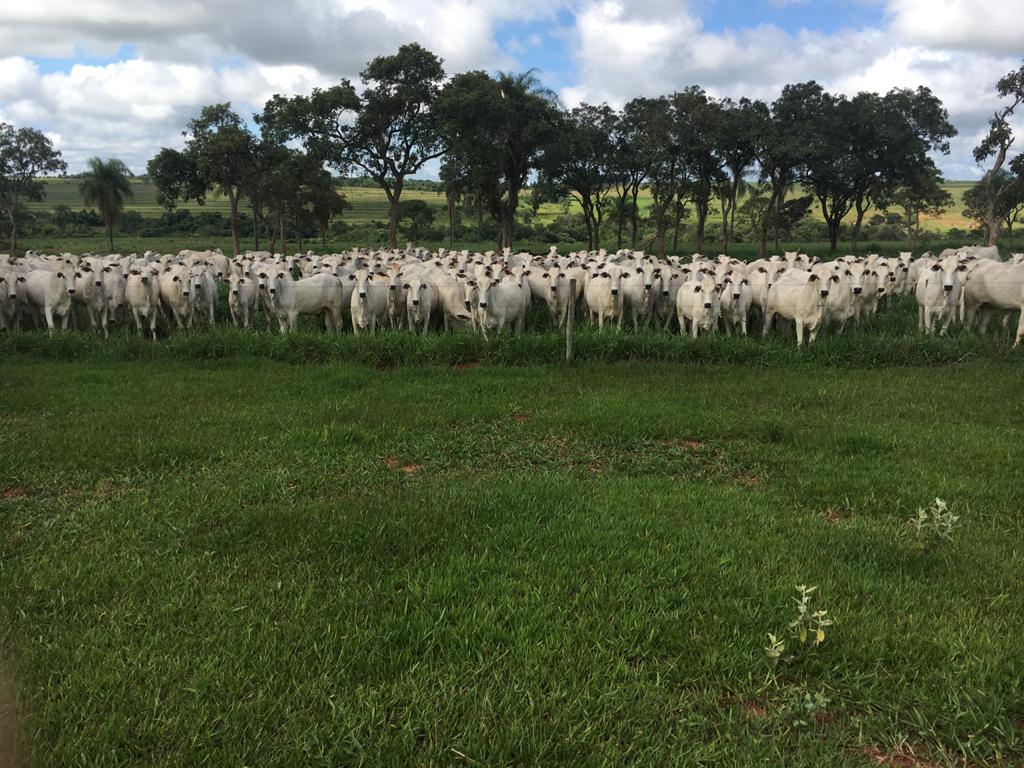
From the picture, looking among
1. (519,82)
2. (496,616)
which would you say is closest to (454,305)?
(496,616)

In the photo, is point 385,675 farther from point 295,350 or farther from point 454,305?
point 454,305

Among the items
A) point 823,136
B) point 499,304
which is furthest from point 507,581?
point 823,136

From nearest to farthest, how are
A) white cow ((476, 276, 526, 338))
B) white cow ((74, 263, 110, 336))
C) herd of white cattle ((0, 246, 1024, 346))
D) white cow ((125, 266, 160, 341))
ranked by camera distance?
white cow ((476, 276, 526, 338)) → herd of white cattle ((0, 246, 1024, 346)) → white cow ((125, 266, 160, 341)) → white cow ((74, 263, 110, 336))

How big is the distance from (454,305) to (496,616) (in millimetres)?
11563

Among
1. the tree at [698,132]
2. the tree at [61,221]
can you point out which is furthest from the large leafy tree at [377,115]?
the tree at [61,221]

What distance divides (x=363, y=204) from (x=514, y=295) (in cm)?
10824

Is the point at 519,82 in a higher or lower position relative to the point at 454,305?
higher

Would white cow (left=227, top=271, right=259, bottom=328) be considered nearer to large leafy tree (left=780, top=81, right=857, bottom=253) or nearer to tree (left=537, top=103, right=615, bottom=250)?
tree (left=537, top=103, right=615, bottom=250)

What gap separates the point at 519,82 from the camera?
34281 millimetres

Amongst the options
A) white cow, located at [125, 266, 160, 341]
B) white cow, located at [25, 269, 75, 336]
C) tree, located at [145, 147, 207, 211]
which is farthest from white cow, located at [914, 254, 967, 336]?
tree, located at [145, 147, 207, 211]

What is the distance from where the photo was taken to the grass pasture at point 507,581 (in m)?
3.04

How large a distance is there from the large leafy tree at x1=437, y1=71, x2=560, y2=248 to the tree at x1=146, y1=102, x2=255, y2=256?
11.9 meters

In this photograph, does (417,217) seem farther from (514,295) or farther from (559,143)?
(514,295)

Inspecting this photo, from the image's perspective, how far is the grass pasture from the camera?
304 cm
